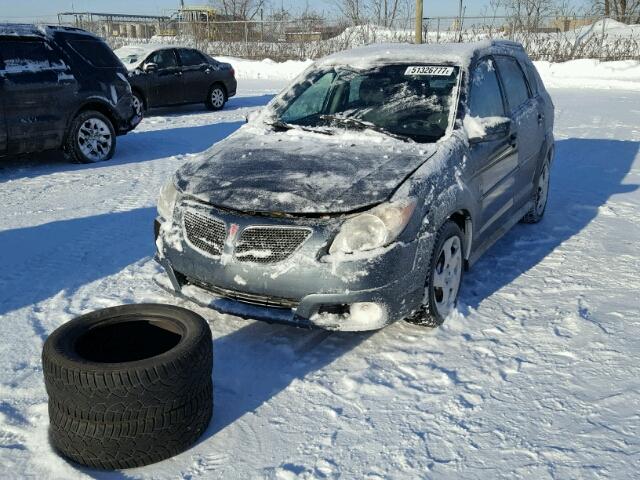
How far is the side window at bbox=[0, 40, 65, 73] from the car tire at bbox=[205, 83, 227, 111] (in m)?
6.51

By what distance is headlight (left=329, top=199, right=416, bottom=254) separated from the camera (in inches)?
134

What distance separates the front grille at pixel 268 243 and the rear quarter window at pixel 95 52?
6.59m

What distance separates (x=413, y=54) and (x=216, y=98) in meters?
10.8

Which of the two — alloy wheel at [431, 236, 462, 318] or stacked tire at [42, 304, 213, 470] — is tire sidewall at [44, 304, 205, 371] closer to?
stacked tire at [42, 304, 213, 470]

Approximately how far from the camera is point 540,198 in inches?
244

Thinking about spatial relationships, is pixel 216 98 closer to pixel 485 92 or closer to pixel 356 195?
pixel 485 92

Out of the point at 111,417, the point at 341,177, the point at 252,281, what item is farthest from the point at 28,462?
the point at 341,177

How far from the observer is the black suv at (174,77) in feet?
44.2

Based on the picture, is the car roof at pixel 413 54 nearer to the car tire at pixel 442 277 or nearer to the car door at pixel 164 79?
the car tire at pixel 442 277

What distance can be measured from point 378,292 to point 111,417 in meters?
1.51

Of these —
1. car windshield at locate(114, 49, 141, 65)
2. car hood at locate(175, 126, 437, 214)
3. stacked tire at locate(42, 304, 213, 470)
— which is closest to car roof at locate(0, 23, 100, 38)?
car windshield at locate(114, 49, 141, 65)

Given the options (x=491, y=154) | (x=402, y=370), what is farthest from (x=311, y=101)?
(x=402, y=370)

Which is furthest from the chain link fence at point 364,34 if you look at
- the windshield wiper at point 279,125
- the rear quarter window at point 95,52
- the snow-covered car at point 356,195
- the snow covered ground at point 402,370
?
Result: the windshield wiper at point 279,125

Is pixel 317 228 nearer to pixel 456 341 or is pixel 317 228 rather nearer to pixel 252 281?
pixel 252 281
